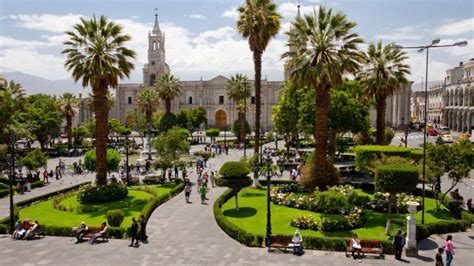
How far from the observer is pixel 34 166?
31.6 m

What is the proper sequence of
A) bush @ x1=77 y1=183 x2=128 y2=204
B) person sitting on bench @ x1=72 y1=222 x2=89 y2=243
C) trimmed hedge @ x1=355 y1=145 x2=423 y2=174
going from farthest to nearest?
1. trimmed hedge @ x1=355 y1=145 x2=423 y2=174
2. bush @ x1=77 y1=183 x2=128 y2=204
3. person sitting on bench @ x1=72 y1=222 x2=89 y2=243

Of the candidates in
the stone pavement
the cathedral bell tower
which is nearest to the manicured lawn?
the stone pavement

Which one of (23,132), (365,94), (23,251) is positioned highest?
(365,94)

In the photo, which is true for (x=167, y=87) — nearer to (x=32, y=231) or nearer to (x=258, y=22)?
(x=258, y=22)

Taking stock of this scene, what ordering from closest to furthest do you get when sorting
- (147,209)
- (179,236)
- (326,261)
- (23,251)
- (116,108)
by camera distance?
(326,261) → (23,251) → (179,236) → (147,209) → (116,108)

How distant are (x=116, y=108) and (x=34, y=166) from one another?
229 feet

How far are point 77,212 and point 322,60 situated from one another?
48.3 feet

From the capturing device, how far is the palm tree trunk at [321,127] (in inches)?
907

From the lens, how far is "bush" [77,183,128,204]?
2386 centimetres

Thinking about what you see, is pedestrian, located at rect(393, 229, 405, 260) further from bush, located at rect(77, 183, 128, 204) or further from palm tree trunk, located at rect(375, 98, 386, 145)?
palm tree trunk, located at rect(375, 98, 386, 145)

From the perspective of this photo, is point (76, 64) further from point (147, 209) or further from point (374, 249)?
point (374, 249)

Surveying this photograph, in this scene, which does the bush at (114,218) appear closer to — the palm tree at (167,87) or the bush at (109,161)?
the bush at (109,161)

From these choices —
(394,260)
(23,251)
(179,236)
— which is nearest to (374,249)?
(394,260)

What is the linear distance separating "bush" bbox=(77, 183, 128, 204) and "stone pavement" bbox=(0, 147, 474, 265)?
589 centimetres
